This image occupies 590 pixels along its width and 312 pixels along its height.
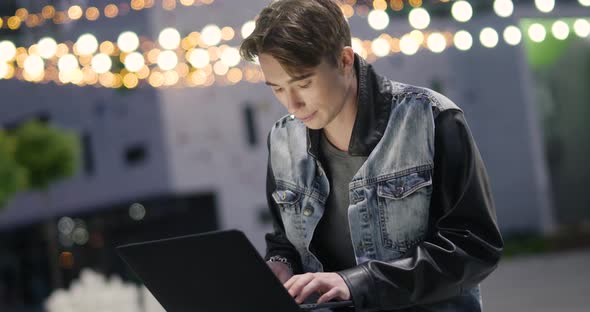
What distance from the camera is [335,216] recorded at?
75.2 inches

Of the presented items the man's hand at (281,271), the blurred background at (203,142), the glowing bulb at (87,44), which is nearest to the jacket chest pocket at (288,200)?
the man's hand at (281,271)

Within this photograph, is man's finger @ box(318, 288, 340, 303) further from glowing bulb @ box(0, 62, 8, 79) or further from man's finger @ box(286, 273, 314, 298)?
glowing bulb @ box(0, 62, 8, 79)

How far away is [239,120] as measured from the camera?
15.0 m

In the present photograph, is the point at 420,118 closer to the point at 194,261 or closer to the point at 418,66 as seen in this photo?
the point at 194,261

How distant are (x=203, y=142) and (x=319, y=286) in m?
13.1

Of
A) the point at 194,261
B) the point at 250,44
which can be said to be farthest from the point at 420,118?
the point at 194,261

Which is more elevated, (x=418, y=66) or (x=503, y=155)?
(x=418, y=66)

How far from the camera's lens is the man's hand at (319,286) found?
165cm

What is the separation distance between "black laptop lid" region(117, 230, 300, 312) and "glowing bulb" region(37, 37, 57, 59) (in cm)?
746

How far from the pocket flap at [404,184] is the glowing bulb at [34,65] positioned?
7589mm

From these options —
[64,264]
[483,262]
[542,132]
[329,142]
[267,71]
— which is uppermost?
[267,71]

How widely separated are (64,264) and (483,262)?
14.5 metres

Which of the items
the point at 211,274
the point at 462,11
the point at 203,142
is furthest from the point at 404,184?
the point at 203,142

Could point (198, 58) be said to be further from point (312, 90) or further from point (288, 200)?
point (312, 90)
